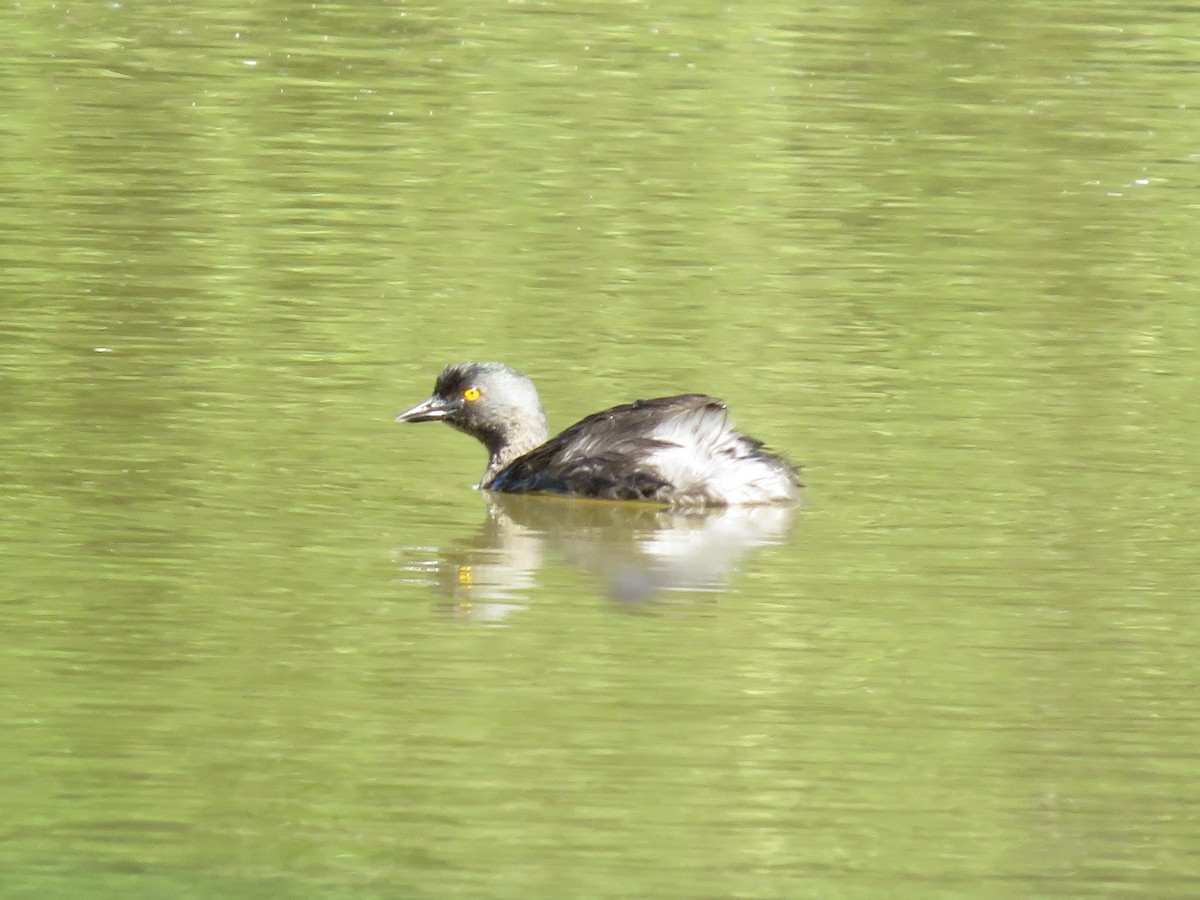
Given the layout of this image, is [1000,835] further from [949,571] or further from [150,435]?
[150,435]

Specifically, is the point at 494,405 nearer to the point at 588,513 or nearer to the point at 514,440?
the point at 514,440

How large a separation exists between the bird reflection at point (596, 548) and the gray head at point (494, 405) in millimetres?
601

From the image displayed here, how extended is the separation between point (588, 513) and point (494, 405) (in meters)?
1.08

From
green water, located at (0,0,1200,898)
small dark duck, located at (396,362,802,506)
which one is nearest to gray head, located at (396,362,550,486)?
green water, located at (0,0,1200,898)

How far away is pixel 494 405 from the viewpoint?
11.7 m

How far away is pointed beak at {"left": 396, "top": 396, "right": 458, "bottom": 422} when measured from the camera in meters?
11.5

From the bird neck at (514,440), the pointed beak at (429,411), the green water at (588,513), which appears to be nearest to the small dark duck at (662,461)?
the green water at (588,513)

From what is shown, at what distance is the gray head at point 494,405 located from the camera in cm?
1166

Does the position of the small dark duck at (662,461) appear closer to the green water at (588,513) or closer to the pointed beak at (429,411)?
the green water at (588,513)

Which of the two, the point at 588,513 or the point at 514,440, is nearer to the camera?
the point at 588,513

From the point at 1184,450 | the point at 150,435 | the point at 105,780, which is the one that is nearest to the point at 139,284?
the point at 150,435

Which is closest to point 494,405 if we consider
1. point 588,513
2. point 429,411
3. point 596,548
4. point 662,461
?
point 429,411

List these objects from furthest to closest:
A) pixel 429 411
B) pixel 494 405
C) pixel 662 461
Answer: pixel 494 405 → pixel 429 411 → pixel 662 461

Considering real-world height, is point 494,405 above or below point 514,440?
above
